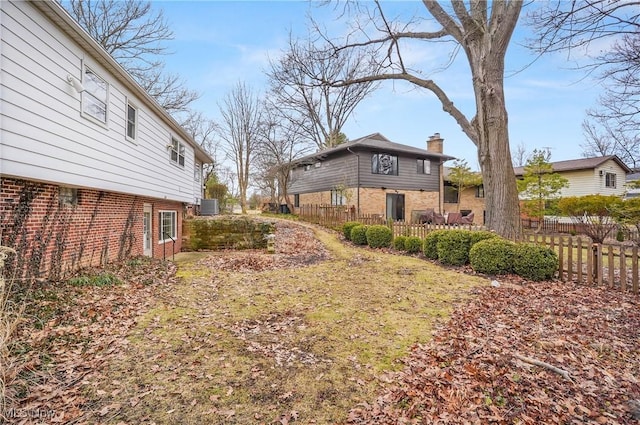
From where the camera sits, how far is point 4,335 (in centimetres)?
316

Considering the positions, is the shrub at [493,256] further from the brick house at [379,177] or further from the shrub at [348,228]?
the brick house at [379,177]

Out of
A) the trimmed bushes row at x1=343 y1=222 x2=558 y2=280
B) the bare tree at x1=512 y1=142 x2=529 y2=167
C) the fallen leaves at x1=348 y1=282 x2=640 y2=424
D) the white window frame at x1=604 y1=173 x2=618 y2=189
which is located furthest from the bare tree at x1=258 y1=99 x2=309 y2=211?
the bare tree at x1=512 y1=142 x2=529 y2=167

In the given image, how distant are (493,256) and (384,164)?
1506cm

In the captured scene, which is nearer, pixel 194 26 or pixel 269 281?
pixel 269 281

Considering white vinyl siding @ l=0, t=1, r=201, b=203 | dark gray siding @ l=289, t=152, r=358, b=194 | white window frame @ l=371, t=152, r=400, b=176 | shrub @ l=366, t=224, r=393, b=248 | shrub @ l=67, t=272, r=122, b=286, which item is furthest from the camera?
white window frame @ l=371, t=152, r=400, b=176

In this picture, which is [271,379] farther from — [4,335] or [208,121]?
[208,121]

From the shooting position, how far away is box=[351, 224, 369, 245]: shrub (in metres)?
13.7

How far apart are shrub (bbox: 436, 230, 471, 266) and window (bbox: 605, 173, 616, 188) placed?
78.8 ft

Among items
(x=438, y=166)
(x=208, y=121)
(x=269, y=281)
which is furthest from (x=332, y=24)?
(x=208, y=121)

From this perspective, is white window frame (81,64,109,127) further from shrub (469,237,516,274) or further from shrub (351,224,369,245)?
shrub (351,224,369,245)

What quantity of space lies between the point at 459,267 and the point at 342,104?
85.3 ft

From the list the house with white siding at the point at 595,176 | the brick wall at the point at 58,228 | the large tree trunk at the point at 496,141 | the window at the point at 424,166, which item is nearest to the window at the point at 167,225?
the brick wall at the point at 58,228

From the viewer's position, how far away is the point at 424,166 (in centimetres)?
2386

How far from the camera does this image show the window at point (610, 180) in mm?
24277
